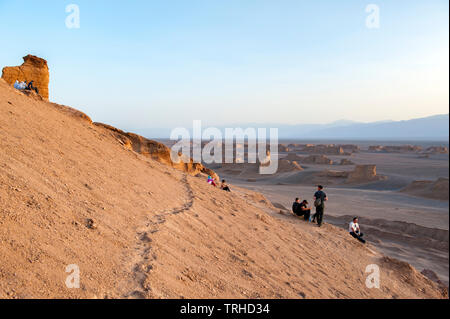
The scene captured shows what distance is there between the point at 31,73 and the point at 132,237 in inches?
350

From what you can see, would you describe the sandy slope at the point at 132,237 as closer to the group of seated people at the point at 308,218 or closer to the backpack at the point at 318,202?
the backpack at the point at 318,202

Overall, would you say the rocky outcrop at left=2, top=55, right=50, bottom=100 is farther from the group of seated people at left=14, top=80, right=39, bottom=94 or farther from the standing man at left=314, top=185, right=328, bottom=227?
the standing man at left=314, top=185, right=328, bottom=227

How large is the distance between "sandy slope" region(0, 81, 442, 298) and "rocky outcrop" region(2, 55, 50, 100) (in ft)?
12.1

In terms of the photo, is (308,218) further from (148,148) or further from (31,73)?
(31,73)

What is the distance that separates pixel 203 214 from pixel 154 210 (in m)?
1.16

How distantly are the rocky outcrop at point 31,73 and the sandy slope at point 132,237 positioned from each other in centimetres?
368

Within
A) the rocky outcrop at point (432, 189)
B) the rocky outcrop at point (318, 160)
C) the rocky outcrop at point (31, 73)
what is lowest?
the rocky outcrop at point (432, 189)

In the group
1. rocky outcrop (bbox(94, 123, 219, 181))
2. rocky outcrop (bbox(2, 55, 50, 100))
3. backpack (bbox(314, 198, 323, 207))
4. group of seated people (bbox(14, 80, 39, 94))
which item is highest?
rocky outcrop (bbox(2, 55, 50, 100))

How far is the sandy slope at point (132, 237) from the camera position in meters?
2.95

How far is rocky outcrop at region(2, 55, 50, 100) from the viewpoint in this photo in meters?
9.56

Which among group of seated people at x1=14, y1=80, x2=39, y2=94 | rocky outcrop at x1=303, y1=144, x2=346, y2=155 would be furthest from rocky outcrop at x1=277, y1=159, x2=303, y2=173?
rocky outcrop at x1=303, y1=144, x2=346, y2=155

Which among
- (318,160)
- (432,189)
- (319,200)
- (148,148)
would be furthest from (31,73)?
(318,160)

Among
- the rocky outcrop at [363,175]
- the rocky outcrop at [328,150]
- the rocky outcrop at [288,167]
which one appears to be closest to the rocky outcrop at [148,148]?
the rocky outcrop at [363,175]

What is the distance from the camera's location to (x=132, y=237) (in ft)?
13.0
